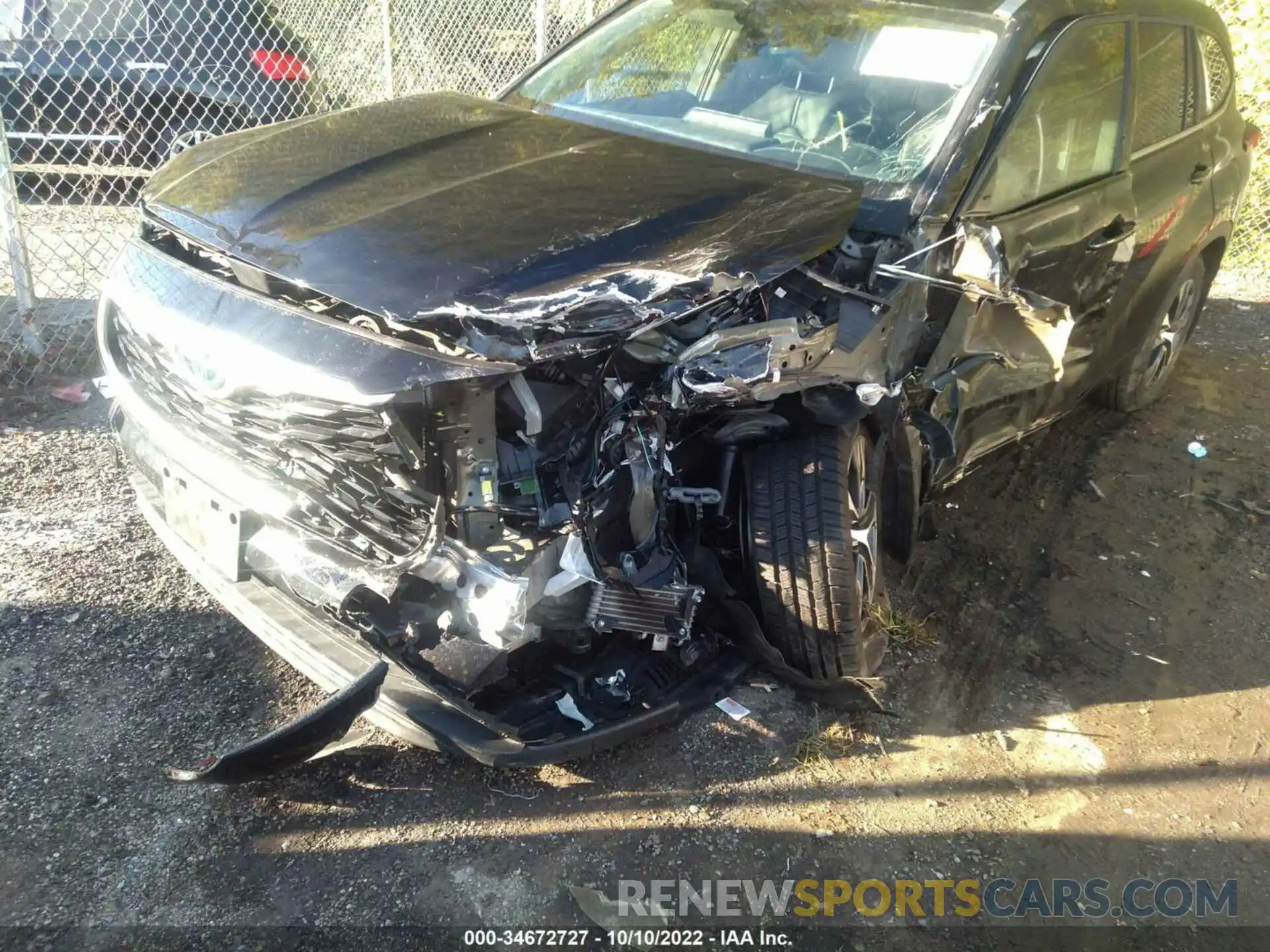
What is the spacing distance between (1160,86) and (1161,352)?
5.05ft

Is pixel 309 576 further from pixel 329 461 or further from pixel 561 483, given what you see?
pixel 561 483

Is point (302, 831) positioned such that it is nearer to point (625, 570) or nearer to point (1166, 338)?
point (625, 570)

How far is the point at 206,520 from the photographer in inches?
95.4

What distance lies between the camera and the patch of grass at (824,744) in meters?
2.72

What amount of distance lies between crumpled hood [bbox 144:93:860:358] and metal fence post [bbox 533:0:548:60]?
4.28 meters

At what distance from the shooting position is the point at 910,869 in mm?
2447

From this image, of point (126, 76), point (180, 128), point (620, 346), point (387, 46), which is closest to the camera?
point (620, 346)

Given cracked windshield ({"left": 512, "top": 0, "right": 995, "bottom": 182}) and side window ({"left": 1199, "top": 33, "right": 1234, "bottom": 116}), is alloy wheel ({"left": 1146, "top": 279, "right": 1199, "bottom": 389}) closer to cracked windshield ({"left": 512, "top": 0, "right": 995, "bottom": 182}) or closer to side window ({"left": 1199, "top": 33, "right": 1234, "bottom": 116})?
side window ({"left": 1199, "top": 33, "right": 1234, "bottom": 116})

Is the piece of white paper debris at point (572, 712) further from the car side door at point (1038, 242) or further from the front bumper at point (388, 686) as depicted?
the car side door at point (1038, 242)

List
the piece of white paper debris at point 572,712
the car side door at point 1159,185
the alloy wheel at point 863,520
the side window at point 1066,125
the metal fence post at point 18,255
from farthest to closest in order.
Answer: the metal fence post at point 18,255
the car side door at point 1159,185
the side window at point 1066,125
the alloy wheel at point 863,520
the piece of white paper debris at point 572,712

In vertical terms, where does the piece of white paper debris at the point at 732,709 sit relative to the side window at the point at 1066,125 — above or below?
below

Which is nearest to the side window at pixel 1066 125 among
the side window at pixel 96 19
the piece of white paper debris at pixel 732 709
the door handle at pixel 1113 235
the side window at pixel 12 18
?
the door handle at pixel 1113 235

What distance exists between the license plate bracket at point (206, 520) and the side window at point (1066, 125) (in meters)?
2.32

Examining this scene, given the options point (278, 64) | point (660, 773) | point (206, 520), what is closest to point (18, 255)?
point (278, 64)
